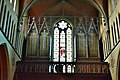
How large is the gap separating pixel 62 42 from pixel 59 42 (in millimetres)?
283

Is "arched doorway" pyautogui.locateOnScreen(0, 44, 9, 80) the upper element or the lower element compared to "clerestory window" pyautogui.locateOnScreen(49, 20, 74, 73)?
lower

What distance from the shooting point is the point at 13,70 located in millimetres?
16703

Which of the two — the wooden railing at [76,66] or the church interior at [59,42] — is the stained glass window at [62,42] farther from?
the wooden railing at [76,66]

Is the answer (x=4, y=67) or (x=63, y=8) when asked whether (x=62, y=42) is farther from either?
(x=4, y=67)

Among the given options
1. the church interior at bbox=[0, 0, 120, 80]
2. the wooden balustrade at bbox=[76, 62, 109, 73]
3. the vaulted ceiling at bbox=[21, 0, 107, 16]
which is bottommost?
the wooden balustrade at bbox=[76, 62, 109, 73]

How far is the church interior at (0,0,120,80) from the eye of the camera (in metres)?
15.9

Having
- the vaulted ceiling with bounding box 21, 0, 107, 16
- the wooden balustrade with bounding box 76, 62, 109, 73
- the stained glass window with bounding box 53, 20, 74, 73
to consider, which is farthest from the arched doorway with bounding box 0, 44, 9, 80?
the vaulted ceiling with bounding box 21, 0, 107, 16

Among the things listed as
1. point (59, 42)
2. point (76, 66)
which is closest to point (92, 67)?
point (76, 66)

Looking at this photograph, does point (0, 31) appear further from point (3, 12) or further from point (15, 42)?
point (15, 42)

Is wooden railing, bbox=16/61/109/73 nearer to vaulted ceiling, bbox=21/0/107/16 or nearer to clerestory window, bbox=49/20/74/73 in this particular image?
clerestory window, bbox=49/20/74/73

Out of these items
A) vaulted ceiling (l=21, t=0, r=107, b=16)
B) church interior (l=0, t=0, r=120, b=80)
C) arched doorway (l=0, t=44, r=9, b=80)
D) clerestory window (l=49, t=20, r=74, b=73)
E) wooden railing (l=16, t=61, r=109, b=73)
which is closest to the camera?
arched doorway (l=0, t=44, r=9, b=80)

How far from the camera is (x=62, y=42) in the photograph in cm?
2262

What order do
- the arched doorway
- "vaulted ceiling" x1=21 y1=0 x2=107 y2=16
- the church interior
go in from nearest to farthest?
the arched doorway < the church interior < "vaulted ceiling" x1=21 y1=0 x2=107 y2=16

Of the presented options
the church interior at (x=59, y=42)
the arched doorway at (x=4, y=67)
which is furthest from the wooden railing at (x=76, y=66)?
the arched doorway at (x=4, y=67)
